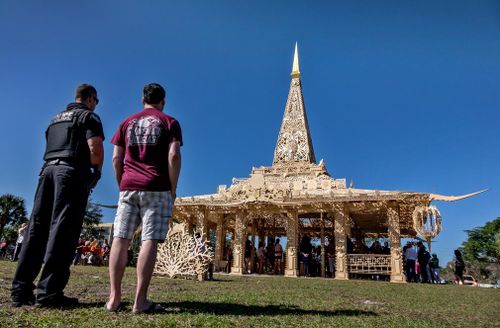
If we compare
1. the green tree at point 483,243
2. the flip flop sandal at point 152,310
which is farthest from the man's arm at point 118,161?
the green tree at point 483,243

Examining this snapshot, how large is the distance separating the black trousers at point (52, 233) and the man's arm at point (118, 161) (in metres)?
0.36

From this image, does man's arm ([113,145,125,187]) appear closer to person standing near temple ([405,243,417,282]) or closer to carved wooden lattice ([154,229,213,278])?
carved wooden lattice ([154,229,213,278])

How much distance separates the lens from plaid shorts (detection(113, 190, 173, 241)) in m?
2.74

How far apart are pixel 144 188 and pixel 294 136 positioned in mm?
23064

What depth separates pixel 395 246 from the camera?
532 inches

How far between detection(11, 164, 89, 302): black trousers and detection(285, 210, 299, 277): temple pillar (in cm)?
1248

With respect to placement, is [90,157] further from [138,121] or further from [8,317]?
[8,317]

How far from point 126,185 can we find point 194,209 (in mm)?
14463

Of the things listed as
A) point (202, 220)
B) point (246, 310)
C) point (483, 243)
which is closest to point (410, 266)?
point (202, 220)

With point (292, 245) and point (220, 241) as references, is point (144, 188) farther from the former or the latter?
point (220, 241)

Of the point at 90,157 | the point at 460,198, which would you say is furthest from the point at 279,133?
the point at 90,157

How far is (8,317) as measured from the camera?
2248mm

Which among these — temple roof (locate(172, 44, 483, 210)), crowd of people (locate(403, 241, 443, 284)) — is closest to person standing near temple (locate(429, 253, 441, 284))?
crowd of people (locate(403, 241, 443, 284))

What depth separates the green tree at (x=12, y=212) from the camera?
26.6 m
